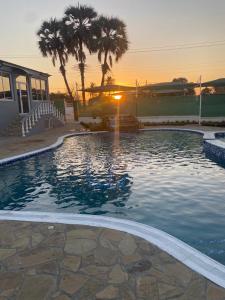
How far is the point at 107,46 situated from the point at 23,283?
28616mm

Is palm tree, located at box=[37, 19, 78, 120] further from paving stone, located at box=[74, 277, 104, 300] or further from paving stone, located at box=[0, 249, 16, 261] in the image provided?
paving stone, located at box=[74, 277, 104, 300]

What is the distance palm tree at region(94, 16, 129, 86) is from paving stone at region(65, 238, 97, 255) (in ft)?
88.8

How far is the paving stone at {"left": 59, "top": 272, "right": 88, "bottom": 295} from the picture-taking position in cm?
322

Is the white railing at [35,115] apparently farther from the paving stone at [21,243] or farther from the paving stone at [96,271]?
the paving stone at [96,271]

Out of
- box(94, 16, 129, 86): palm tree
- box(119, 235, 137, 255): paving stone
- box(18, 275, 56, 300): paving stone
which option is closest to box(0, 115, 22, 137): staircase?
box(94, 16, 129, 86): palm tree

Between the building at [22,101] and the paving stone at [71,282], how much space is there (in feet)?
52.6

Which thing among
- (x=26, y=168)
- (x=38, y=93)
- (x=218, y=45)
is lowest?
(x=26, y=168)

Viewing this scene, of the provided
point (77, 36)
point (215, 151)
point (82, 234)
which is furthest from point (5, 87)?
point (82, 234)

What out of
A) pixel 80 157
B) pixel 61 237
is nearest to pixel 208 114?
pixel 80 157

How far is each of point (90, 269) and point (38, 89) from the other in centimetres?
2283

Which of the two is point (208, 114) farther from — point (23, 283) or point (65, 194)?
point (23, 283)

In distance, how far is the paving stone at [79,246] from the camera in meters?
4.03

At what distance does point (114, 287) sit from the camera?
3.24 meters

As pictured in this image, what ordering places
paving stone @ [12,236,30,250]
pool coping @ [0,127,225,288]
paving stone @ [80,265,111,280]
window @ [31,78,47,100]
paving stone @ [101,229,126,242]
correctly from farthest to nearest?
window @ [31,78,47,100], paving stone @ [101,229,126,242], paving stone @ [12,236,30,250], pool coping @ [0,127,225,288], paving stone @ [80,265,111,280]
